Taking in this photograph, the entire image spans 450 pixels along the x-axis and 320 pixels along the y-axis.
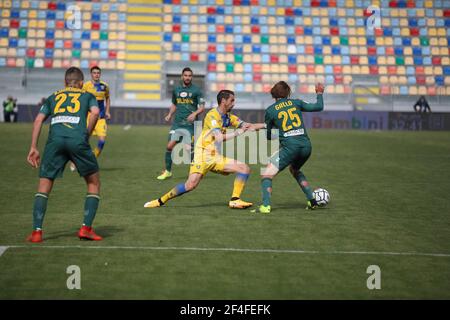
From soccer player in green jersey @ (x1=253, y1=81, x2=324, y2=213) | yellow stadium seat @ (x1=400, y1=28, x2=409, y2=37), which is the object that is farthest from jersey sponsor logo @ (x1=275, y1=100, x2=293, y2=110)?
yellow stadium seat @ (x1=400, y1=28, x2=409, y2=37)

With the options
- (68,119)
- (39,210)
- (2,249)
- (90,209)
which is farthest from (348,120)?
(2,249)

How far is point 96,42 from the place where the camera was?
41.9 meters

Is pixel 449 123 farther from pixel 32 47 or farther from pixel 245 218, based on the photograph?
pixel 245 218

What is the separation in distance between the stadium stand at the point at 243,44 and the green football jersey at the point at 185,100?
24220mm

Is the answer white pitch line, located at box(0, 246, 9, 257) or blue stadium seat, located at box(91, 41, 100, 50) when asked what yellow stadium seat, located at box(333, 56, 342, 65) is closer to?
blue stadium seat, located at box(91, 41, 100, 50)

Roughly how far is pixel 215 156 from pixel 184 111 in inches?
209

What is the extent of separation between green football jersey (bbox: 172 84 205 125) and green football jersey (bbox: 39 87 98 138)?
760 centimetres

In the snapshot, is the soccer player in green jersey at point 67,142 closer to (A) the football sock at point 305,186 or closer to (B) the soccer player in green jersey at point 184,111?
(A) the football sock at point 305,186

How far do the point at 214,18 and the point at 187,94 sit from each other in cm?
2778

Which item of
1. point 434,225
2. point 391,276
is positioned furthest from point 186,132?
point 391,276

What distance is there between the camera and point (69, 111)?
8.27 m

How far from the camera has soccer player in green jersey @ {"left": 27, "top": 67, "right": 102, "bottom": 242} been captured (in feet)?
26.9

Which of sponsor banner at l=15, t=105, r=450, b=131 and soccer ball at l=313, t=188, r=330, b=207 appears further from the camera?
sponsor banner at l=15, t=105, r=450, b=131

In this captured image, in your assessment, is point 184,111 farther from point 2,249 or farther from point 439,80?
point 439,80
